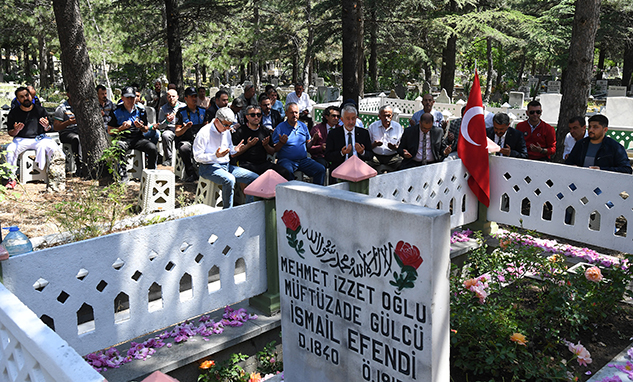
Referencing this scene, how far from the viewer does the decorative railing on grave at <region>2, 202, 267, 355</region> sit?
12.3 feet

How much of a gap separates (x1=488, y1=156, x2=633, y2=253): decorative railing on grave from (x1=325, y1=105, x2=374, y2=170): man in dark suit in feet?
7.04

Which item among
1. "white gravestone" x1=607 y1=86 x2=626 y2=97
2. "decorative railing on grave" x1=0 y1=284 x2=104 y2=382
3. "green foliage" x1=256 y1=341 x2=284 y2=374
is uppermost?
"white gravestone" x1=607 y1=86 x2=626 y2=97

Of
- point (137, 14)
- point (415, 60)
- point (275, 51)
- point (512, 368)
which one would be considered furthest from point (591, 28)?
point (415, 60)

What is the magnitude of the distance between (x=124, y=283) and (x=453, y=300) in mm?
2714

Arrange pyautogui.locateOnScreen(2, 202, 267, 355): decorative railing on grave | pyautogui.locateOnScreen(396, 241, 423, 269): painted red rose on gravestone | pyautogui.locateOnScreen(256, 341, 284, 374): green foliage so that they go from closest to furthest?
pyautogui.locateOnScreen(396, 241, 423, 269): painted red rose on gravestone
pyautogui.locateOnScreen(2, 202, 267, 355): decorative railing on grave
pyautogui.locateOnScreen(256, 341, 284, 374): green foliage

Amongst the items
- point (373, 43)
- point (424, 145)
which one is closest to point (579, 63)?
point (424, 145)

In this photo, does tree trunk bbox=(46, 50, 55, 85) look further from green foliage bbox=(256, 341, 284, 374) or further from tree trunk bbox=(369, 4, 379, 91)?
green foliage bbox=(256, 341, 284, 374)

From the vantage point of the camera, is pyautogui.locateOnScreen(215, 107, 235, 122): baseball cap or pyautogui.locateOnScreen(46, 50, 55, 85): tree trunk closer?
pyautogui.locateOnScreen(215, 107, 235, 122): baseball cap

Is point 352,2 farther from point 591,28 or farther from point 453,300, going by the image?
point 453,300

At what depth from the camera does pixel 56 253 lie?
12.2ft

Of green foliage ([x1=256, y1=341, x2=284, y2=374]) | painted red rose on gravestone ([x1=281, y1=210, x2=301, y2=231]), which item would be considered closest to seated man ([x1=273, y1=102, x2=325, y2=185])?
green foliage ([x1=256, y1=341, x2=284, y2=374])

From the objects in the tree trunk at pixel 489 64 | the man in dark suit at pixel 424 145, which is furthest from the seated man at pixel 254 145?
the tree trunk at pixel 489 64

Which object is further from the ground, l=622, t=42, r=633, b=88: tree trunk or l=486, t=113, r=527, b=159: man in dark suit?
l=622, t=42, r=633, b=88: tree trunk

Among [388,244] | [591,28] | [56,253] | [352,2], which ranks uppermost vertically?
[352,2]
